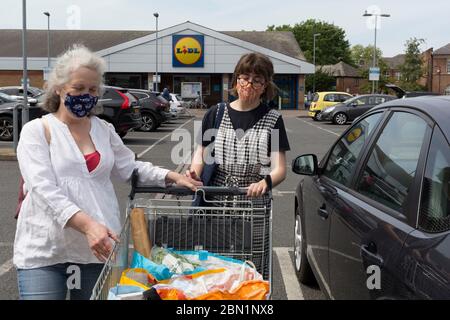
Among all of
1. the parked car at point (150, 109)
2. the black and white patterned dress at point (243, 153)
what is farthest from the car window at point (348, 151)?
the parked car at point (150, 109)

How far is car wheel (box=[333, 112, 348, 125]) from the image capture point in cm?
3028

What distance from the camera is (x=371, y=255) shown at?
253 centimetres

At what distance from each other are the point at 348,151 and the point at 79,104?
2.03 m

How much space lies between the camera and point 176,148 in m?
17.0

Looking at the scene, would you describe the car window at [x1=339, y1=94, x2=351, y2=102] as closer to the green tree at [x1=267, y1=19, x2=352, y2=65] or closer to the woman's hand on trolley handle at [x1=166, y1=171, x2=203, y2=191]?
the woman's hand on trolley handle at [x1=166, y1=171, x2=203, y2=191]

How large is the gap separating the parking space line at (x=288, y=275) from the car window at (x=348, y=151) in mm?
1120

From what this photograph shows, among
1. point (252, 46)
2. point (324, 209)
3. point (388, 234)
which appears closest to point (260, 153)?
point (324, 209)

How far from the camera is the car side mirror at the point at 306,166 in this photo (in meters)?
4.23

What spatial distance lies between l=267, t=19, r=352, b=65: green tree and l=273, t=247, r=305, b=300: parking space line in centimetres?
8448

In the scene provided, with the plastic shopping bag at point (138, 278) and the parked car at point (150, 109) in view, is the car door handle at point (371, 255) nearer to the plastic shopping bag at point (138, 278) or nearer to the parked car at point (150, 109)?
the plastic shopping bag at point (138, 278)

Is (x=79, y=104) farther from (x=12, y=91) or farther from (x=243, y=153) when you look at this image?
(x=12, y=91)

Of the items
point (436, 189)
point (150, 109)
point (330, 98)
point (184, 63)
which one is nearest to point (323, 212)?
point (436, 189)

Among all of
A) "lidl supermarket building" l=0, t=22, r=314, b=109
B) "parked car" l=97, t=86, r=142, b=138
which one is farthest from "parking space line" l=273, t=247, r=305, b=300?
"lidl supermarket building" l=0, t=22, r=314, b=109
